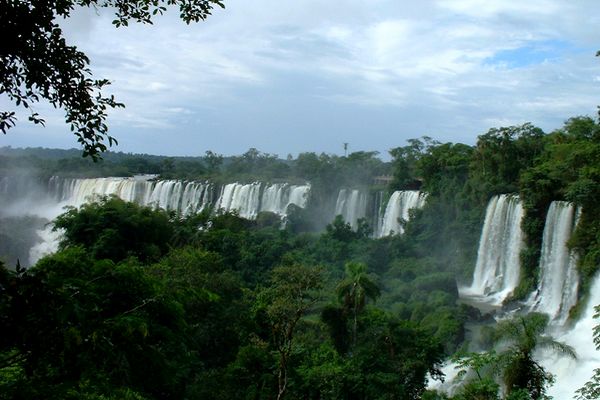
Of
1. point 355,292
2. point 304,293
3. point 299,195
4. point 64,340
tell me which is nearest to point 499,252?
point 355,292

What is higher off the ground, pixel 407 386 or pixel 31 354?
pixel 31 354

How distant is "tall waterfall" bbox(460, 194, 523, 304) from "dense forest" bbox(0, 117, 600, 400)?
28.0 inches

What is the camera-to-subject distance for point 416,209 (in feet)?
91.6

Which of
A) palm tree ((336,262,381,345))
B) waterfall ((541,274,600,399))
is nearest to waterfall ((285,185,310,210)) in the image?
palm tree ((336,262,381,345))

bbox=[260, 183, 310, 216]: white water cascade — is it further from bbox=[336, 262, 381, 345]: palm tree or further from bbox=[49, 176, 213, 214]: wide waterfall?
bbox=[336, 262, 381, 345]: palm tree

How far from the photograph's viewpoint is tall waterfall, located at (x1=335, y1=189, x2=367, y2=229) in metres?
32.3

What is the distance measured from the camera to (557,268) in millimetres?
18438

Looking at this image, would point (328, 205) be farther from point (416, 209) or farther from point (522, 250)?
point (522, 250)

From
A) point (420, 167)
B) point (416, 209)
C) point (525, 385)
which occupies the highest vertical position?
point (420, 167)

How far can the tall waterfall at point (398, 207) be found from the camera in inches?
1138

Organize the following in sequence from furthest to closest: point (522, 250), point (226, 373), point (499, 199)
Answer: point (499, 199), point (522, 250), point (226, 373)

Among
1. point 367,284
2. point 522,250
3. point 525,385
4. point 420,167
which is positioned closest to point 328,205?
point 420,167

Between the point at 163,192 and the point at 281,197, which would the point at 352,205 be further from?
the point at 163,192

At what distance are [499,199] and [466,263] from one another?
142 inches
